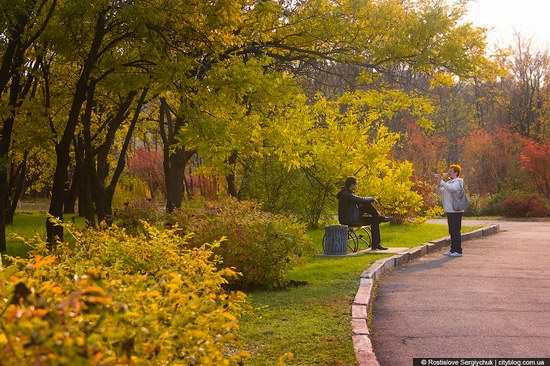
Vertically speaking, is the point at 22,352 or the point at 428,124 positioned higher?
the point at 428,124

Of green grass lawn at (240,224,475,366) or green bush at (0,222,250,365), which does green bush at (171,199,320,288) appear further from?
green bush at (0,222,250,365)

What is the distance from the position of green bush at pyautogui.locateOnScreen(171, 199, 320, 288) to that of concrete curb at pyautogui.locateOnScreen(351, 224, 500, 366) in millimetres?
1106

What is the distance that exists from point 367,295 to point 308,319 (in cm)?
163

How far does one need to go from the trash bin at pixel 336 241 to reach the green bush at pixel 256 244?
3893 mm

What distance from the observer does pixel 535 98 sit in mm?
48469

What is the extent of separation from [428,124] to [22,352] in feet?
53.2

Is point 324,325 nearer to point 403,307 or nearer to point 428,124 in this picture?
point 403,307

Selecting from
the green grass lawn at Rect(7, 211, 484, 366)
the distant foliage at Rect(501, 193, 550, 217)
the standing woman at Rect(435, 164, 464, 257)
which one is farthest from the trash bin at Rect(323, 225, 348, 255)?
the distant foliage at Rect(501, 193, 550, 217)

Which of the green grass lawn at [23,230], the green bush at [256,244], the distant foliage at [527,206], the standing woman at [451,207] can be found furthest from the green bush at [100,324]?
the distant foliage at [527,206]

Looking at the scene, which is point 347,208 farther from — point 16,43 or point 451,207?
point 16,43

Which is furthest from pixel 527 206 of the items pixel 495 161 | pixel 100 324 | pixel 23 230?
pixel 100 324

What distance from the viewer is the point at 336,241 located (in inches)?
589

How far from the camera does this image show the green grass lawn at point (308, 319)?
6384 mm

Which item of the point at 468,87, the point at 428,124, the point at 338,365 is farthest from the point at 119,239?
the point at 468,87
